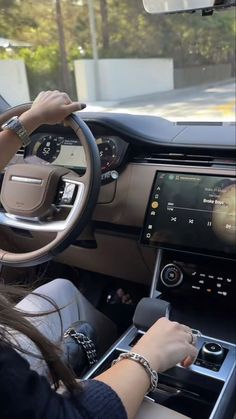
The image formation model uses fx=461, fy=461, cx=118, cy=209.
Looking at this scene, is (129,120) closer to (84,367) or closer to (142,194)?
(142,194)

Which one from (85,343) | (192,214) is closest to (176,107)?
(192,214)

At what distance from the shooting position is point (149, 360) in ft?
3.14

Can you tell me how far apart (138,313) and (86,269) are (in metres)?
0.83

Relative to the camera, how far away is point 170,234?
1.63 m

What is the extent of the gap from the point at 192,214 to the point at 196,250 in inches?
4.9

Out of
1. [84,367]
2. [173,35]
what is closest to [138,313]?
[84,367]

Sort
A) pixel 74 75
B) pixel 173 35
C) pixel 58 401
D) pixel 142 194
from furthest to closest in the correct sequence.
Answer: pixel 173 35
pixel 74 75
pixel 142 194
pixel 58 401

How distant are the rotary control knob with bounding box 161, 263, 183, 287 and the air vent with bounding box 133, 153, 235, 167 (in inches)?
15.1

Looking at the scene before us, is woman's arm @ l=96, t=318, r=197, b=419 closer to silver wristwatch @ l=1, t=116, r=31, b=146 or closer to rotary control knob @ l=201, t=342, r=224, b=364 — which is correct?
rotary control knob @ l=201, t=342, r=224, b=364

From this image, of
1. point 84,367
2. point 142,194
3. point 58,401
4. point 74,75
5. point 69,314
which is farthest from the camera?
point 74,75

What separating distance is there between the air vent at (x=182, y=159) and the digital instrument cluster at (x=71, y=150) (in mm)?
86

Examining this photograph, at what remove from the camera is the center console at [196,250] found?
1523mm

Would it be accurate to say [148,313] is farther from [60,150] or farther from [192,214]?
[60,150]

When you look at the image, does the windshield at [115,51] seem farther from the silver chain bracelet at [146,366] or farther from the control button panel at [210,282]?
the silver chain bracelet at [146,366]
